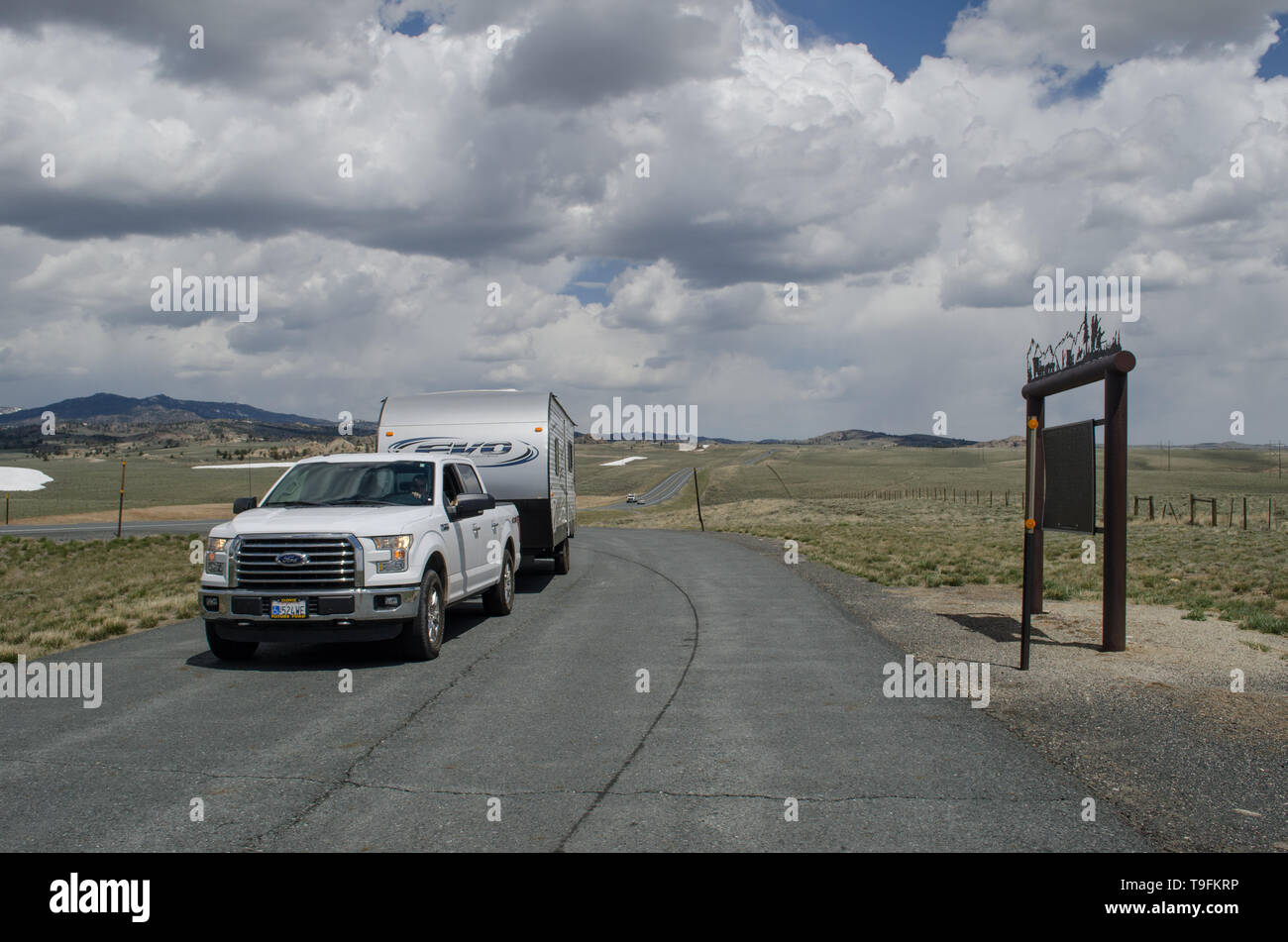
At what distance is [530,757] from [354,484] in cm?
582

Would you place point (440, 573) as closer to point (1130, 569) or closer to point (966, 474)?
point (1130, 569)

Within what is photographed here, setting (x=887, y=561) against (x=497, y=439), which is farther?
(x=887, y=561)

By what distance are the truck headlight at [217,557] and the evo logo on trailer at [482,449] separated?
6.08 meters

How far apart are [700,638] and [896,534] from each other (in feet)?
66.6

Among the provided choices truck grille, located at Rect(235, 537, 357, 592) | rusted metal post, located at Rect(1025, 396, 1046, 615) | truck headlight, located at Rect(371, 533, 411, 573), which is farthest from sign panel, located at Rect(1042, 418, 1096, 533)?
truck grille, located at Rect(235, 537, 357, 592)

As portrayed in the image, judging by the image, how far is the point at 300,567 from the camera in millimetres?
9430

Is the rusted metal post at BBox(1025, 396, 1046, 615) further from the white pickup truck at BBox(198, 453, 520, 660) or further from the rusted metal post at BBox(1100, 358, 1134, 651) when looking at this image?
the white pickup truck at BBox(198, 453, 520, 660)

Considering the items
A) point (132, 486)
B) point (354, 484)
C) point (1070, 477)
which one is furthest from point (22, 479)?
point (1070, 477)

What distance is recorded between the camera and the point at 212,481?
83.2 meters

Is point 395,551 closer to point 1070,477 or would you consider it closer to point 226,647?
point 226,647

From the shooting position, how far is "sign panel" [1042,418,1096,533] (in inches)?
427

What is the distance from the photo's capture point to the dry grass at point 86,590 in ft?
39.8

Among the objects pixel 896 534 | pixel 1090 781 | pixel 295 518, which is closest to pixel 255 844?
pixel 1090 781
